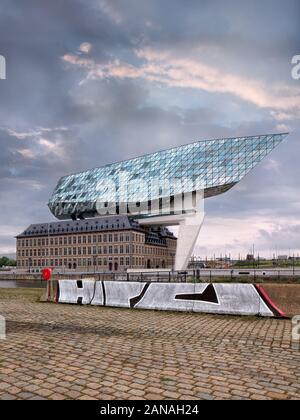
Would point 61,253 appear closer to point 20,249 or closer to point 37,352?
point 20,249

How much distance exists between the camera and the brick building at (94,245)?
119125mm

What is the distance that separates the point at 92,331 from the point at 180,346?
3176 millimetres

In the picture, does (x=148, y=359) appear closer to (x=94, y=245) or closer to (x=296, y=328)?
(x=296, y=328)

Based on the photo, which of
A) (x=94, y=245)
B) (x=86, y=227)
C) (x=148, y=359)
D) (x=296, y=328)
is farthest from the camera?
(x=86, y=227)

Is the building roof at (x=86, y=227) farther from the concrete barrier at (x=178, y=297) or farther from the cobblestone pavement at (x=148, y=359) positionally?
the cobblestone pavement at (x=148, y=359)

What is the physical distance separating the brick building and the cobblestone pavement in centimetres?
10342

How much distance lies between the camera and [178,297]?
15953 mm

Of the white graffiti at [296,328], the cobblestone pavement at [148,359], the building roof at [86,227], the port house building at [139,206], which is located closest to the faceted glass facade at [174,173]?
the port house building at [139,206]

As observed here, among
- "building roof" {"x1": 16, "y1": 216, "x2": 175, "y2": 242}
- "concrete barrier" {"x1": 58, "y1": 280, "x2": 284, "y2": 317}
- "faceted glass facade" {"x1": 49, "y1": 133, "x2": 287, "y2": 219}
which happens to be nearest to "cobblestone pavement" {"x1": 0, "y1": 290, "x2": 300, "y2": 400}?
"concrete barrier" {"x1": 58, "y1": 280, "x2": 284, "y2": 317}

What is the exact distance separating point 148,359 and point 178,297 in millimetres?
8349

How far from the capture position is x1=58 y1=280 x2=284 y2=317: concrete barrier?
46.9 feet

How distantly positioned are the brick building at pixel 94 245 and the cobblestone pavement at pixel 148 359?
10342cm

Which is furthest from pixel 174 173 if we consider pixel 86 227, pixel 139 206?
pixel 86 227

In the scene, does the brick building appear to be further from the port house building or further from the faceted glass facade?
the faceted glass facade
